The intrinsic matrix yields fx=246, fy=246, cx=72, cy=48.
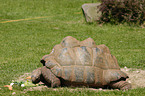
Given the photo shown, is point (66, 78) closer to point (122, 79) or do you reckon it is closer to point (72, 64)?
point (72, 64)

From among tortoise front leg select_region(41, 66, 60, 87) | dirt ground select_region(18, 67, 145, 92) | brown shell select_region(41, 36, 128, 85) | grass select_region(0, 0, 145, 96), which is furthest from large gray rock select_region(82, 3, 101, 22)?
tortoise front leg select_region(41, 66, 60, 87)

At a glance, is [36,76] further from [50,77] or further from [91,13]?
[91,13]

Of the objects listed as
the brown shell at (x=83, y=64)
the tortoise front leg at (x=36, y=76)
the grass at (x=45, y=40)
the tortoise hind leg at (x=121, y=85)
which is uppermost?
the brown shell at (x=83, y=64)

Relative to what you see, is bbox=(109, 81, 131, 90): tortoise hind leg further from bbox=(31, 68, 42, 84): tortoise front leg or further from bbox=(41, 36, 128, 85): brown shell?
bbox=(31, 68, 42, 84): tortoise front leg

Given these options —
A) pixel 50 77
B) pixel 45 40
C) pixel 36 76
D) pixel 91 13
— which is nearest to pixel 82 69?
pixel 50 77

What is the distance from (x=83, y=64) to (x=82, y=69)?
11 centimetres

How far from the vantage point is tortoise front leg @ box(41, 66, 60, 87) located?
4.62 m

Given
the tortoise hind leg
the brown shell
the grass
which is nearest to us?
the brown shell

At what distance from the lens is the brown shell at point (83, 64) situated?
15.0ft

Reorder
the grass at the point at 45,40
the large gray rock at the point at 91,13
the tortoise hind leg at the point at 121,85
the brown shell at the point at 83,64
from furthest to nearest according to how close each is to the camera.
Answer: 1. the large gray rock at the point at 91,13
2. the grass at the point at 45,40
3. the tortoise hind leg at the point at 121,85
4. the brown shell at the point at 83,64

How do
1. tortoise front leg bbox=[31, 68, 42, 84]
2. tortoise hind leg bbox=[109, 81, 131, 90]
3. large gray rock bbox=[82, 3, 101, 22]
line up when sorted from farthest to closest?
1. large gray rock bbox=[82, 3, 101, 22]
2. tortoise front leg bbox=[31, 68, 42, 84]
3. tortoise hind leg bbox=[109, 81, 131, 90]

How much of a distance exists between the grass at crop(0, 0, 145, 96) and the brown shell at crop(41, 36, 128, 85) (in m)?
0.33

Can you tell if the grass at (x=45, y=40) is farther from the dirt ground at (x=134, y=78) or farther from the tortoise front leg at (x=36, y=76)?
the tortoise front leg at (x=36, y=76)

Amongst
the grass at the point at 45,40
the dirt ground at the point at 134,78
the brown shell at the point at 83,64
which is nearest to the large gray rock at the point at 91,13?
the grass at the point at 45,40
